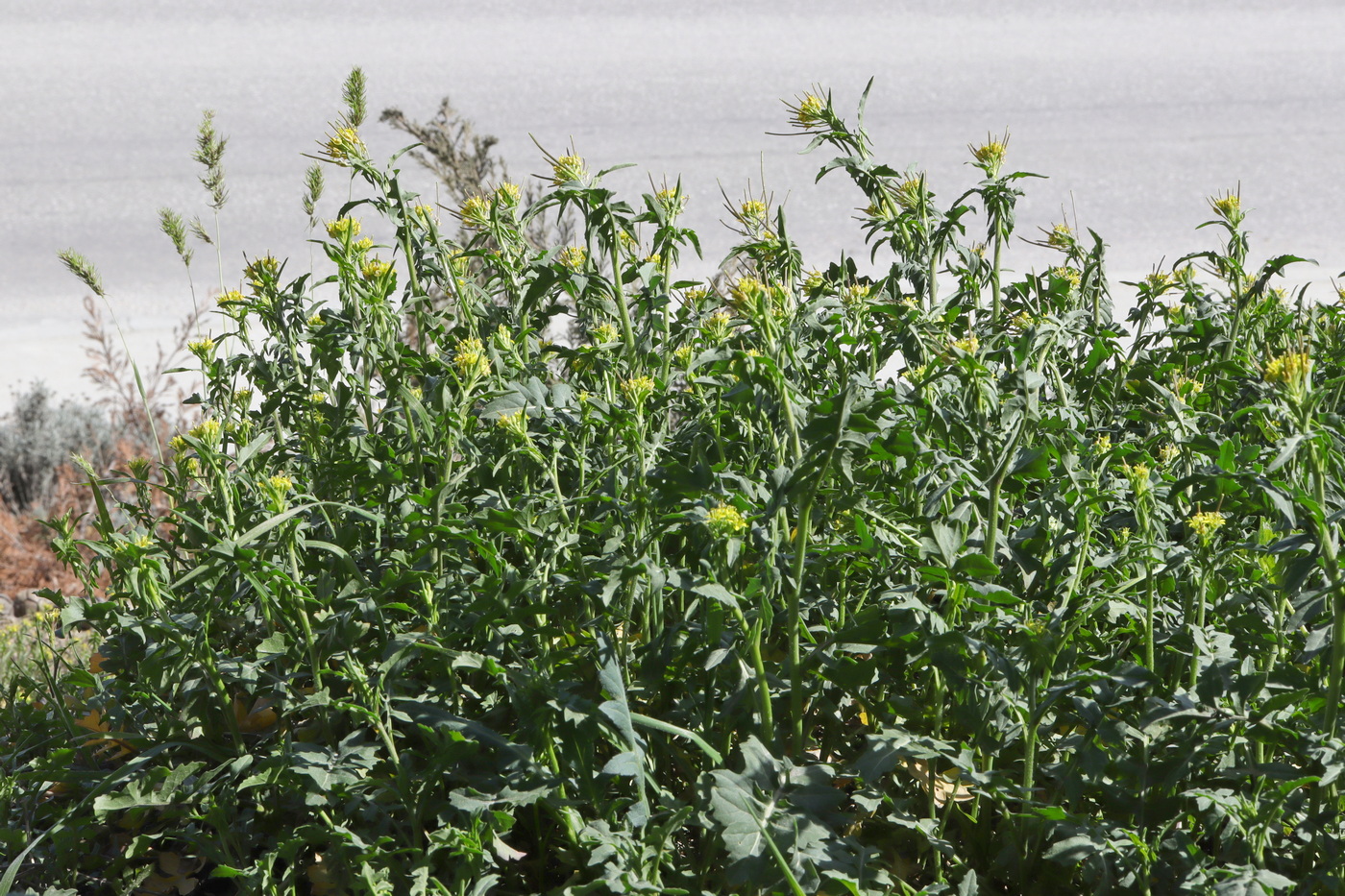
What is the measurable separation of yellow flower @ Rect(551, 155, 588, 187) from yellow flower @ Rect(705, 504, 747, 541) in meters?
0.77

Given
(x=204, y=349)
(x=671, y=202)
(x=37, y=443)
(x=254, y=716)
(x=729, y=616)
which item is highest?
(x=671, y=202)

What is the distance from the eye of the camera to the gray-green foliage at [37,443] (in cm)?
635

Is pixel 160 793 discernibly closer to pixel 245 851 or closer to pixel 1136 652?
pixel 245 851

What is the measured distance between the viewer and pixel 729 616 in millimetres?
1881

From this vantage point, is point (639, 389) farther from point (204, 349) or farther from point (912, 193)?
point (204, 349)

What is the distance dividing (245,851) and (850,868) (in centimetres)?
101

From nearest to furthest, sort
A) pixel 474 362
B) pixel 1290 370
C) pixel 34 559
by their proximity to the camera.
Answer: pixel 1290 370 → pixel 474 362 → pixel 34 559

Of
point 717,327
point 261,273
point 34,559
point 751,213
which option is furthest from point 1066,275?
point 34,559

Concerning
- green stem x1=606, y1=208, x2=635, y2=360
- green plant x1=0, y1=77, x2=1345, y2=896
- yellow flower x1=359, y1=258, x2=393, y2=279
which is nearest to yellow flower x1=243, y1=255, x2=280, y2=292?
green plant x1=0, y1=77, x2=1345, y2=896

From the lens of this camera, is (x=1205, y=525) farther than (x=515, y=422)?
No

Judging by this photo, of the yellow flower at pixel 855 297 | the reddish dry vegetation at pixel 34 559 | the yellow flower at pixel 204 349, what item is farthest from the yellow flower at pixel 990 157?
the reddish dry vegetation at pixel 34 559

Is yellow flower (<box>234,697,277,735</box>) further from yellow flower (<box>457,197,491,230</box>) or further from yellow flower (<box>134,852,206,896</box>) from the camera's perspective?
yellow flower (<box>457,197,491,230</box>)

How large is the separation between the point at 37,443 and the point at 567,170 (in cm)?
535

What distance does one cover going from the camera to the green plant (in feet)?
5.58
